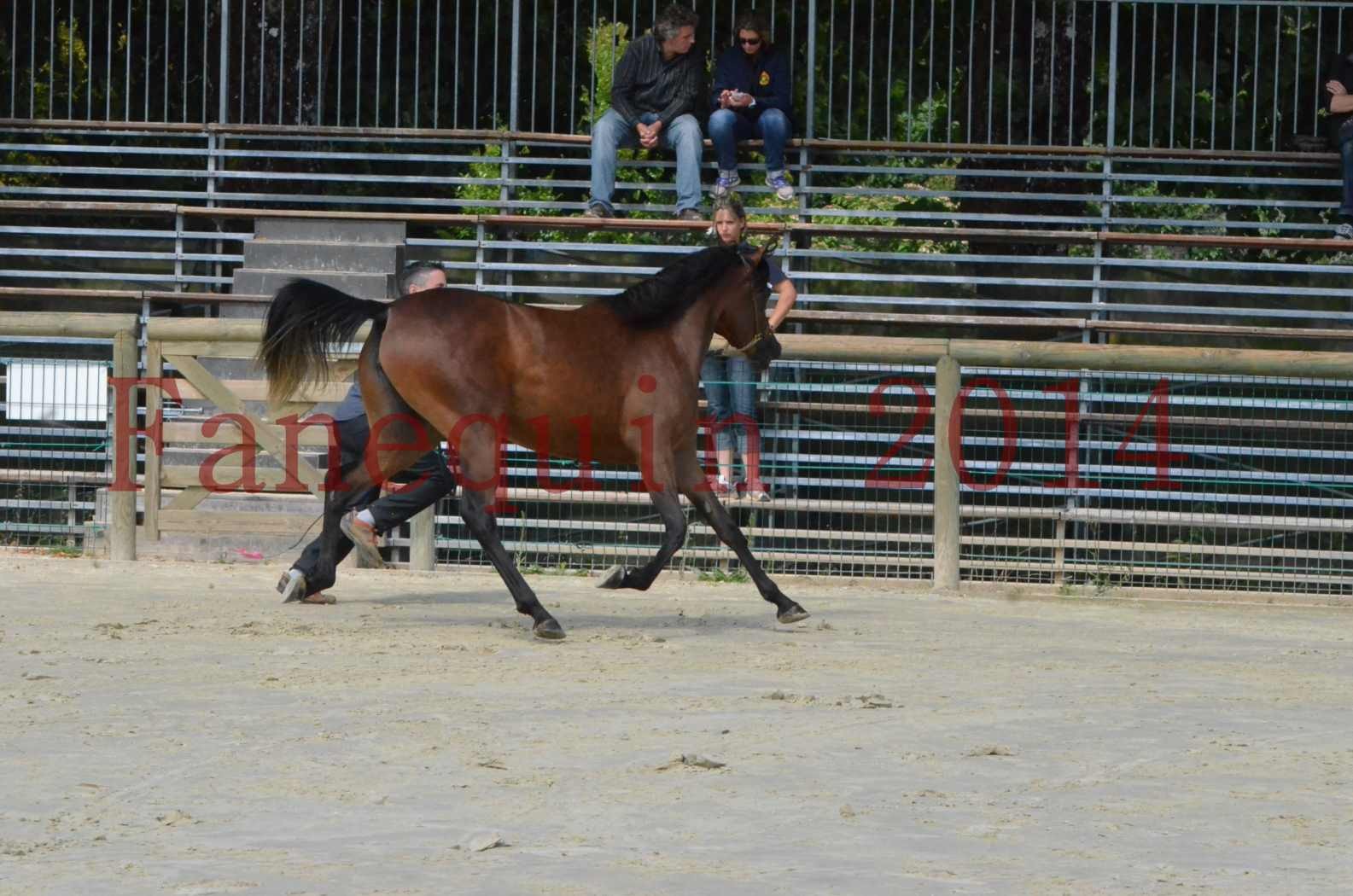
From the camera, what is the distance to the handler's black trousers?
31.2 ft

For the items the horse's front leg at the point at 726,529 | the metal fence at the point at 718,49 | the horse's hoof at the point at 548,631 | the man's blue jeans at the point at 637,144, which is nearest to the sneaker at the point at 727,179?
the man's blue jeans at the point at 637,144

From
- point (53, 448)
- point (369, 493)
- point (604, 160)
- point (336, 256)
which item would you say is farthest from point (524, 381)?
point (604, 160)

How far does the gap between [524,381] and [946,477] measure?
9.51 feet

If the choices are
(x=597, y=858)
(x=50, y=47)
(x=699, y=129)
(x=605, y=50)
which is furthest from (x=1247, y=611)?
(x=50, y=47)

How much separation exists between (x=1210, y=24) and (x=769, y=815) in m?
12.3

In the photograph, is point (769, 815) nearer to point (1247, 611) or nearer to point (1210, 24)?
point (1247, 611)

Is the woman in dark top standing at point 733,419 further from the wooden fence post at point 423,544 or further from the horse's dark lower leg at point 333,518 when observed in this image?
the horse's dark lower leg at point 333,518

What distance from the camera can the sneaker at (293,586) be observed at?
943 centimetres

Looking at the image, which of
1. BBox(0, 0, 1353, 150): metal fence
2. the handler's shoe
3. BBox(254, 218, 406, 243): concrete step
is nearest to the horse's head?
the handler's shoe

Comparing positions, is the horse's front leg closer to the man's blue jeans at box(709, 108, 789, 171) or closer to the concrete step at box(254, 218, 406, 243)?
the man's blue jeans at box(709, 108, 789, 171)

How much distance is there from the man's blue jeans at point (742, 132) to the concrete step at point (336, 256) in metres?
2.40

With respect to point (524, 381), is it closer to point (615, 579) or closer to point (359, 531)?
point (615, 579)

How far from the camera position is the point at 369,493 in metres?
9.57

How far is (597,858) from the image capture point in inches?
185
